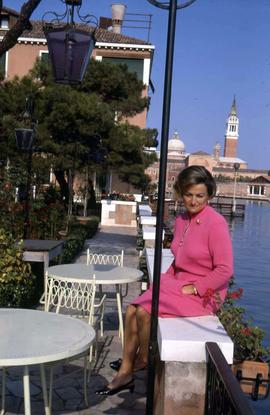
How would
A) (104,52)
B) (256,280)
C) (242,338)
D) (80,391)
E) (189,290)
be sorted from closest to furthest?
1. (189,290)
2. (242,338)
3. (80,391)
4. (256,280)
5. (104,52)

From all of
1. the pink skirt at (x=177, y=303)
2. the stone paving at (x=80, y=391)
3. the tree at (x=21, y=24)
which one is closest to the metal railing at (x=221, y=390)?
the pink skirt at (x=177, y=303)

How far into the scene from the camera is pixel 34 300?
18.9 feet

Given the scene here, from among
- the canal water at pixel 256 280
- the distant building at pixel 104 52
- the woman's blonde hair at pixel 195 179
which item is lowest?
the canal water at pixel 256 280

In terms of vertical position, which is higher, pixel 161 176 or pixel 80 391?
pixel 161 176

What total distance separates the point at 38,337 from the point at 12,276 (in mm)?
2820

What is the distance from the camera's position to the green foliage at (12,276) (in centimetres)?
→ 504

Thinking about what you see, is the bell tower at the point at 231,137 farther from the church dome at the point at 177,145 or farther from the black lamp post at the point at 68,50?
the black lamp post at the point at 68,50

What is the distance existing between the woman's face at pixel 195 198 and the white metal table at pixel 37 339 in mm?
808

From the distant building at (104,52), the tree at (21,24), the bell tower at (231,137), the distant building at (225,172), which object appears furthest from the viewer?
the bell tower at (231,137)

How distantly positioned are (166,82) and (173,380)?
3.78ft

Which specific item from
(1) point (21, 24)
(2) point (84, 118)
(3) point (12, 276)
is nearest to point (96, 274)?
(3) point (12, 276)

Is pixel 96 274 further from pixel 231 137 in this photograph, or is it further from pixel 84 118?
pixel 231 137

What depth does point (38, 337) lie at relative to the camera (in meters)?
2.36

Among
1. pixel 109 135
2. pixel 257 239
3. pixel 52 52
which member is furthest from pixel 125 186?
pixel 52 52
